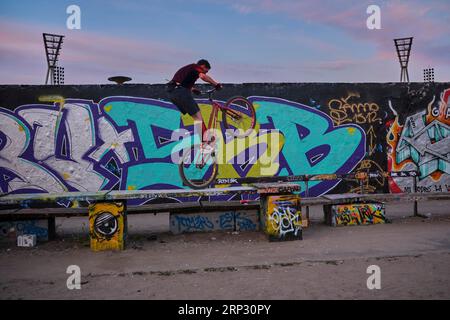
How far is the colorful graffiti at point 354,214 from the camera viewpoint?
8.14m

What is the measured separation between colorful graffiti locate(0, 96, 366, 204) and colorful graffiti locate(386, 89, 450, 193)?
1.19 m

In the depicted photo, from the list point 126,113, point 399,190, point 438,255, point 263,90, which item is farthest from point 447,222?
point 126,113

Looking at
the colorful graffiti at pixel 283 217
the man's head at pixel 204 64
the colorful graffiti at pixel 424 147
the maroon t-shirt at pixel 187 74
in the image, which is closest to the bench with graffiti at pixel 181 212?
the colorful graffiti at pixel 283 217

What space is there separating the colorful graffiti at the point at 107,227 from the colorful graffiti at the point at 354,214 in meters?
4.16

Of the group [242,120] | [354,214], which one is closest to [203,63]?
[354,214]

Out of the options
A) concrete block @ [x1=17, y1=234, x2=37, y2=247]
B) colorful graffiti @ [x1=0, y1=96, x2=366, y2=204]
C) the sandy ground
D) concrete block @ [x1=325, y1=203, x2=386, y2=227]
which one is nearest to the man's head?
the sandy ground

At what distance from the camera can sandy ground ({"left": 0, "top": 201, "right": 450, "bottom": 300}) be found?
4215 mm

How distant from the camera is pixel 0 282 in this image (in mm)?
4848

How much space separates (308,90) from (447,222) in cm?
534

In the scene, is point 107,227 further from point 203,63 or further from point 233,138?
point 233,138

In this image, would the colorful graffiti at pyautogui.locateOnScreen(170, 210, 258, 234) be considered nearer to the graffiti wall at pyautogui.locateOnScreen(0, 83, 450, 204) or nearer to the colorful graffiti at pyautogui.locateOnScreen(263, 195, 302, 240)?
the colorful graffiti at pyautogui.locateOnScreen(263, 195, 302, 240)

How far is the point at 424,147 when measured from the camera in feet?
40.1

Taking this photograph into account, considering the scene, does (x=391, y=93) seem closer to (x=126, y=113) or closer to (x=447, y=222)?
(x=447, y=222)

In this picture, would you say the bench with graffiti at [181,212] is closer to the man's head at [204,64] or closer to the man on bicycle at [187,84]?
the man on bicycle at [187,84]
